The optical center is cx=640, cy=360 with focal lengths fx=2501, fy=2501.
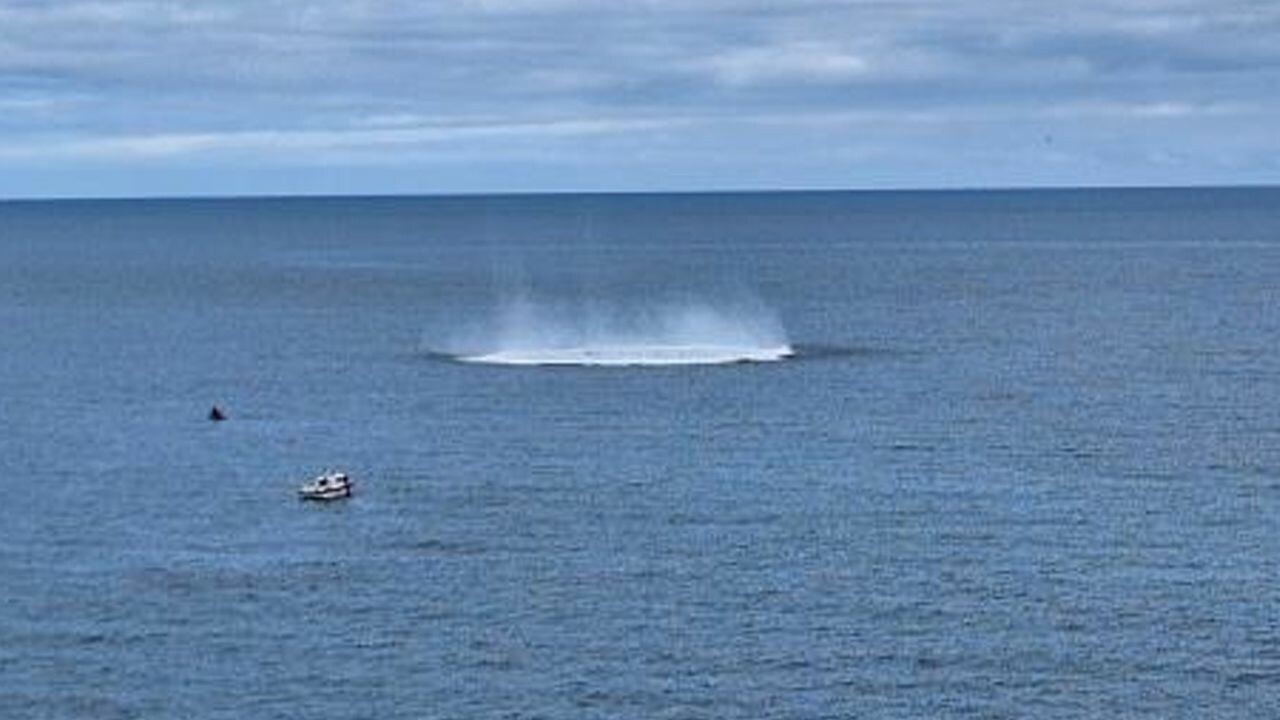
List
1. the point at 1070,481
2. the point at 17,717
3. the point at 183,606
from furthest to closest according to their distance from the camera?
the point at 1070,481 < the point at 183,606 < the point at 17,717

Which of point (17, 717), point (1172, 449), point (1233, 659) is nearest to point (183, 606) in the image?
point (17, 717)

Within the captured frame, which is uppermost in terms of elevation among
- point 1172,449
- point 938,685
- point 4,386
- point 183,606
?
point 4,386

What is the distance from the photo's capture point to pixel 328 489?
130 m

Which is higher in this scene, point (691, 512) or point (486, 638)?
point (691, 512)

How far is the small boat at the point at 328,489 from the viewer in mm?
129150

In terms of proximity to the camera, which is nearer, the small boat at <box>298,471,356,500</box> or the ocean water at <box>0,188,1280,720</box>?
the ocean water at <box>0,188,1280,720</box>

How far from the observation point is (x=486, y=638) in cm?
9788

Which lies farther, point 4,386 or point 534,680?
point 4,386

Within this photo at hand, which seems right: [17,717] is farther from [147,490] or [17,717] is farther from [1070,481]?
[1070,481]

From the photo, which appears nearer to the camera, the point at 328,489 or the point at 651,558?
the point at 651,558

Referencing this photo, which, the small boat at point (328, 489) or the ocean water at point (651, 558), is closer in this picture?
the ocean water at point (651, 558)

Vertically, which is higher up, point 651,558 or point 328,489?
point 328,489

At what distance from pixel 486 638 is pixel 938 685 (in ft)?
60.2

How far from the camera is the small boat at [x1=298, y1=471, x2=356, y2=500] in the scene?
12915 cm
